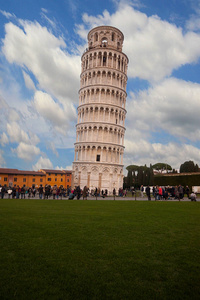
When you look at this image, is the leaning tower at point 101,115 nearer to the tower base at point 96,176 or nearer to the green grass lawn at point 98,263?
the tower base at point 96,176

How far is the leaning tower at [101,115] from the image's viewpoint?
2277 inches

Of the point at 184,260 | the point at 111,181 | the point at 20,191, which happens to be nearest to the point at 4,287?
the point at 184,260

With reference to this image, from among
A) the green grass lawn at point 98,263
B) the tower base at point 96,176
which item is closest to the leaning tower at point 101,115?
the tower base at point 96,176

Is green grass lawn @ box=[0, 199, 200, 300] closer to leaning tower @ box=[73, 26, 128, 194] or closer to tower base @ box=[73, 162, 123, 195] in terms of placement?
tower base @ box=[73, 162, 123, 195]

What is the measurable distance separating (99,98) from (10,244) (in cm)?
5496

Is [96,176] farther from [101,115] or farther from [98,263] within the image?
[98,263]

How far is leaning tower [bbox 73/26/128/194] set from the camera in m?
57.8

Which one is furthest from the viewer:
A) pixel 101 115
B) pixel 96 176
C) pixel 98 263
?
pixel 101 115

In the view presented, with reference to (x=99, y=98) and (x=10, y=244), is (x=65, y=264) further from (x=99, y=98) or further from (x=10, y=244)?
(x=99, y=98)

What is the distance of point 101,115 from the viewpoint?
59344mm

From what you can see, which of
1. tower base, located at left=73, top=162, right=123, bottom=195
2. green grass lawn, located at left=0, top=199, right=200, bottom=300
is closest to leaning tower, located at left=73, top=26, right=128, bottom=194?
tower base, located at left=73, top=162, right=123, bottom=195

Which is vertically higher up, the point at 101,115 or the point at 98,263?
the point at 101,115

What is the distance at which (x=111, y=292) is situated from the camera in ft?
14.1

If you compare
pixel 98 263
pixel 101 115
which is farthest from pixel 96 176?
pixel 98 263
